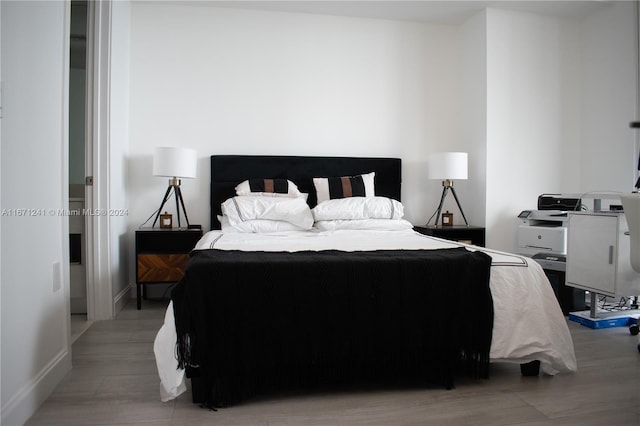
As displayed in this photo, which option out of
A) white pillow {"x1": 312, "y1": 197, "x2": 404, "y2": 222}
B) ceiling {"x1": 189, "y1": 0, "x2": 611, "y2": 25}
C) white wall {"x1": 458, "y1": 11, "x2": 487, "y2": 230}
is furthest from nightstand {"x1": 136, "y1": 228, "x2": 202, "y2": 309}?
white wall {"x1": 458, "y1": 11, "x2": 487, "y2": 230}

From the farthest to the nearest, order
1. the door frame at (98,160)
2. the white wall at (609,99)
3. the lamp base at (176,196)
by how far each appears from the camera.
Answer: the white wall at (609,99), the lamp base at (176,196), the door frame at (98,160)

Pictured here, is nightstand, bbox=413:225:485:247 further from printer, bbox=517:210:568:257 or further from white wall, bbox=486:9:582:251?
printer, bbox=517:210:568:257

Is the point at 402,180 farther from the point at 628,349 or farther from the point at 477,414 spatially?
the point at 477,414

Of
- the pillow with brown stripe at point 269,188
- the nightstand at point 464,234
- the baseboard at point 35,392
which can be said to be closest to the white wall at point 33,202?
the baseboard at point 35,392

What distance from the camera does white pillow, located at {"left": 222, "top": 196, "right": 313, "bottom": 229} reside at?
11.7 feet

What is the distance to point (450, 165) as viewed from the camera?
159 inches

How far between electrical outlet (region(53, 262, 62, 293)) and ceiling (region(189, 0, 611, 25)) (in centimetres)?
284

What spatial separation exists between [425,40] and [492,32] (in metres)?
0.64

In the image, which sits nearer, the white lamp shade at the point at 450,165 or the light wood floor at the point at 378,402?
the light wood floor at the point at 378,402

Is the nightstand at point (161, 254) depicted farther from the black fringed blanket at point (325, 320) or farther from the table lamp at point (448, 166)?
the table lamp at point (448, 166)

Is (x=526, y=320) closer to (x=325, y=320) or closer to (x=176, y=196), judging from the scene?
(x=325, y=320)

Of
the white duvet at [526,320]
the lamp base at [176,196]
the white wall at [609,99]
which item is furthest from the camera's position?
the white wall at [609,99]

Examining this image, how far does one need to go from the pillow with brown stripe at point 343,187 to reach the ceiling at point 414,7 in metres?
1.60

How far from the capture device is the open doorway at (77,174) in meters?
3.39
